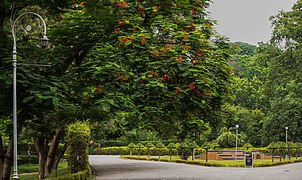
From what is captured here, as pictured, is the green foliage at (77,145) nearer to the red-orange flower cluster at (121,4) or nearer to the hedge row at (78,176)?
the hedge row at (78,176)

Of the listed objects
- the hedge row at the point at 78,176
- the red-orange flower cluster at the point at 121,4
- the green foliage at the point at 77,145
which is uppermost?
the red-orange flower cluster at the point at 121,4

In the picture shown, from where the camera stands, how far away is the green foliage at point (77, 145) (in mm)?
14781

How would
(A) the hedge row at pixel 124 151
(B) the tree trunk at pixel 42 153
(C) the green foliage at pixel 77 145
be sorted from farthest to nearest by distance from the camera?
1. (A) the hedge row at pixel 124 151
2. (B) the tree trunk at pixel 42 153
3. (C) the green foliage at pixel 77 145

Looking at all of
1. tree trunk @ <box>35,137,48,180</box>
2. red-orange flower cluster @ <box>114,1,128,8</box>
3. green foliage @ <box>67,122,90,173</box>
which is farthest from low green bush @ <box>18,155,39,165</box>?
red-orange flower cluster @ <box>114,1,128,8</box>

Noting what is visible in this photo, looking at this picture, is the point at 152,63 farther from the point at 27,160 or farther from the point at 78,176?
the point at 27,160

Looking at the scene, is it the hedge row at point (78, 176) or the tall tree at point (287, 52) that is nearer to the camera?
the hedge row at point (78, 176)

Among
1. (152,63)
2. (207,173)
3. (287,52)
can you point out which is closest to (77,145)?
(152,63)

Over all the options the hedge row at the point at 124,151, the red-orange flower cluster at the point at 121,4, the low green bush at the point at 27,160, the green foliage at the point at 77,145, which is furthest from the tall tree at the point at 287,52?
the red-orange flower cluster at the point at 121,4

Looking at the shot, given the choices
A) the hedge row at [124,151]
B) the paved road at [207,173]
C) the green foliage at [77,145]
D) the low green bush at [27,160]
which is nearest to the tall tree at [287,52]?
the paved road at [207,173]

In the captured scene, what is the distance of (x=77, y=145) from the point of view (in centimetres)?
1492

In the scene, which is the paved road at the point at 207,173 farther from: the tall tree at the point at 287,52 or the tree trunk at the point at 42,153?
the tall tree at the point at 287,52

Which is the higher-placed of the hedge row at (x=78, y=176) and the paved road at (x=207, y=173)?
the hedge row at (x=78, y=176)

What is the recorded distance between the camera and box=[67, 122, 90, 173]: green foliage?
1478 cm

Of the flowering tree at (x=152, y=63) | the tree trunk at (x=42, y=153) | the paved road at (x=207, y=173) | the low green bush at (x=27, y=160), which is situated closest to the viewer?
the flowering tree at (x=152, y=63)
